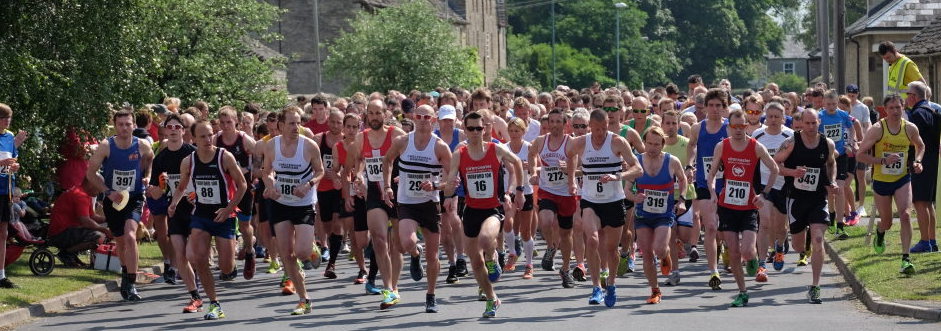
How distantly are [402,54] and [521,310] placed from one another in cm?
4129

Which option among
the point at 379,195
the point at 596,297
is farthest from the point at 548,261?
the point at 379,195

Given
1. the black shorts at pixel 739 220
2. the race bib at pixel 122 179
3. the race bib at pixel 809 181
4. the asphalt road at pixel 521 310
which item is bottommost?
the asphalt road at pixel 521 310

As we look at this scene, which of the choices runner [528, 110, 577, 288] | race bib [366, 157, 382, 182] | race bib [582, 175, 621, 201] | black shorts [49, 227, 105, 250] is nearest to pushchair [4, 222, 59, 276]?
black shorts [49, 227, 105, 250]

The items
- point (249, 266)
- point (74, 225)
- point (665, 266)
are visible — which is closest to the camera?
point (665, 266)

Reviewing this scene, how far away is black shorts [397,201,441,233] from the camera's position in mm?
13414

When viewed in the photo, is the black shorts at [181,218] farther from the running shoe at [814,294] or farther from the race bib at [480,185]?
the running shoe at [814,294]

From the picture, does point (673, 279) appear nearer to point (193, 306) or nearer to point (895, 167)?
point (895, 167)

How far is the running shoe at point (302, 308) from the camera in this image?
1341cm

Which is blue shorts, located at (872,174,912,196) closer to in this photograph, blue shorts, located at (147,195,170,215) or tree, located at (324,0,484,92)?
blue shorts, located at (147,195,170,215)

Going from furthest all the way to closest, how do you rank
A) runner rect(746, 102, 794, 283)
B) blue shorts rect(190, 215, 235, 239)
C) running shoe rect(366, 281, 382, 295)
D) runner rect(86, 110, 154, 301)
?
runner rect(86, 110, 154, 301) → running shoe rect(366, 281, 382, 295) → runner rect(746, 102, 794, 283) → blue shorts rect(190, 215, 235, 239)

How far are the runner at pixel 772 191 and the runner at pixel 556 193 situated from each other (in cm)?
185

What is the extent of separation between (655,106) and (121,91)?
881 cm

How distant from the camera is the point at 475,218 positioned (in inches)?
514

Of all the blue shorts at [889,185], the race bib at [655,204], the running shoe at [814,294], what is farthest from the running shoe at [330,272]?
the blue shorts at [889,185]
